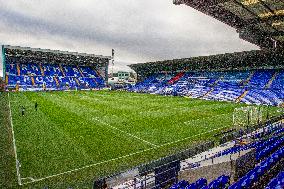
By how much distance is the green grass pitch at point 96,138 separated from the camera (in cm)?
1337

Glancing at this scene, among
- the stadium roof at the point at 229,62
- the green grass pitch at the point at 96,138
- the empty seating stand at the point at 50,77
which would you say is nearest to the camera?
the green grass pitch at the point at 96,138

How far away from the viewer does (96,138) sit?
18.8 meters

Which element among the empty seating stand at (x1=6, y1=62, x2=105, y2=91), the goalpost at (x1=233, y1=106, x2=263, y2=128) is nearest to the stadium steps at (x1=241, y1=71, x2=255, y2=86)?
the goalpost at (x1=233, y1=106, x2=263, y2=128)

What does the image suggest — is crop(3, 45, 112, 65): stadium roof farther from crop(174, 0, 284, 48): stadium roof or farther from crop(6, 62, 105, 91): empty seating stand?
crop(174, 0, 284, 48): stadium roof

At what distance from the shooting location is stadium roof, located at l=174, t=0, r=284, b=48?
63.0 feet

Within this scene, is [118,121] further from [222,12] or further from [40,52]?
[40,52]

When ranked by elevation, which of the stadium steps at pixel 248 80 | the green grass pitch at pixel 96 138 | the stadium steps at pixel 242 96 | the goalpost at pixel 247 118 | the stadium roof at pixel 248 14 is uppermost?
the stadium roof at pixel 248 14

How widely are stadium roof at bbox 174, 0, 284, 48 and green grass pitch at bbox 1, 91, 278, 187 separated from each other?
912 cm

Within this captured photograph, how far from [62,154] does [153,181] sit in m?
7.22

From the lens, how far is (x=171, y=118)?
86.4 ft

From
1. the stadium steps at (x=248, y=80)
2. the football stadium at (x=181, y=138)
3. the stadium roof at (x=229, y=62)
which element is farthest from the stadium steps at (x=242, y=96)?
the stadium roof at (x=229, y=62)

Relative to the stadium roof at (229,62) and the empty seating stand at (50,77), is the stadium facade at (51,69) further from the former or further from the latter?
the stadium roof at (229,62)

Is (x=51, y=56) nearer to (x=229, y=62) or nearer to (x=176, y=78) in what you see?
(x=176, y=78)

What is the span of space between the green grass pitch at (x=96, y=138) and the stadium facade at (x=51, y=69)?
116 feet
